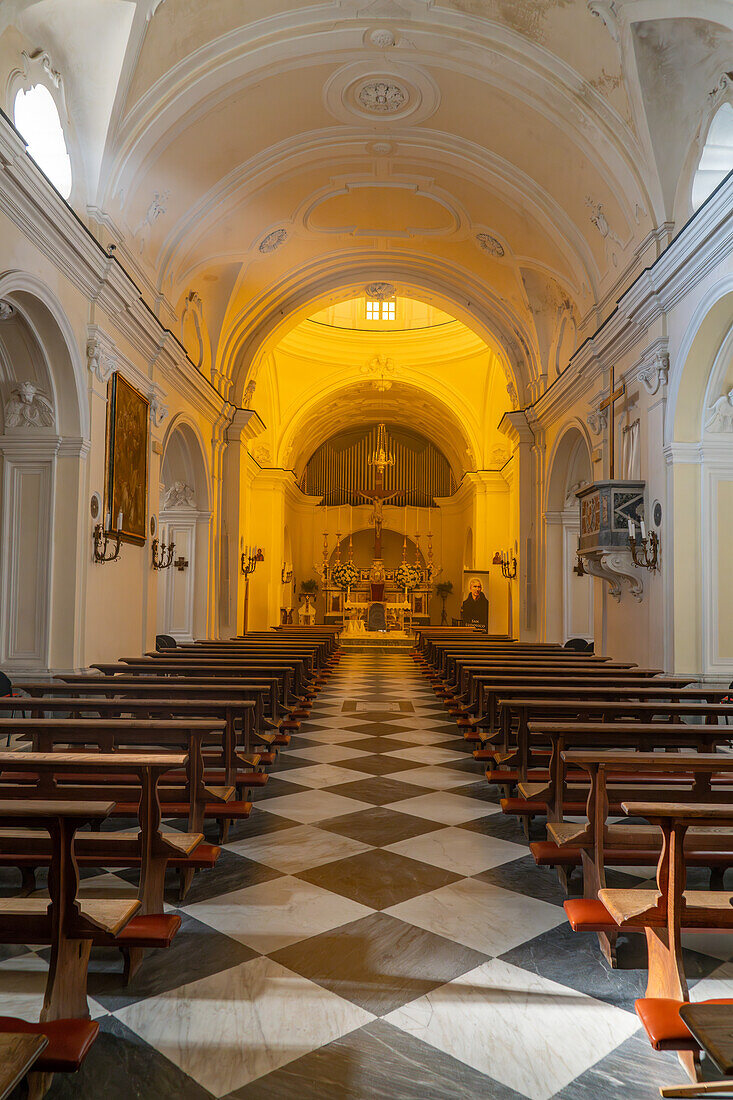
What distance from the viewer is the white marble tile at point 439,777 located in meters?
5.54

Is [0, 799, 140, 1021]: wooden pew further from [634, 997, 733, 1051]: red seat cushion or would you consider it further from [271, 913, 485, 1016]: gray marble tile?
[634, 997, 733, 1051]: red seat cushion

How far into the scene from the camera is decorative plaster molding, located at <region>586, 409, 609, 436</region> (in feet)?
33.0

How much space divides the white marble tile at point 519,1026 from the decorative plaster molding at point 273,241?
11410 mm

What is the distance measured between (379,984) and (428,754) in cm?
407

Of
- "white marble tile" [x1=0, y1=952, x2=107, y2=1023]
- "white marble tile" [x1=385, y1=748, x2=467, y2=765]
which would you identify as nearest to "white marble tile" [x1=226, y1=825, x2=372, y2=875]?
"white marble tile" [x1=0, y1=952, x2=107, y2=1023]

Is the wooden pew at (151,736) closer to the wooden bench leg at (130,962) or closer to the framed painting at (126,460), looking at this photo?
the wooden bench leg at (130,962)

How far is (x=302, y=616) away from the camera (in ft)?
79.8

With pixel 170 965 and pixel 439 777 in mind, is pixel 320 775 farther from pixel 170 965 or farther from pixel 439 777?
pixel 170 965

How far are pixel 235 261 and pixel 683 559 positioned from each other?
822cm

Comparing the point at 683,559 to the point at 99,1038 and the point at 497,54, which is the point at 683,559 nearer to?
the point at 497,54

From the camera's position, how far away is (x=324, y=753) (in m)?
6.58

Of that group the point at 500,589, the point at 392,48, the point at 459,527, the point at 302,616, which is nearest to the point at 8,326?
the point at 392,48

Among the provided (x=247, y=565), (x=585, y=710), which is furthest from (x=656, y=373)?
(x=247, y=565)

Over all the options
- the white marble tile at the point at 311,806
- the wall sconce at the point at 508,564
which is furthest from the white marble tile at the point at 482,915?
the wall sconce at the point at 508,564
